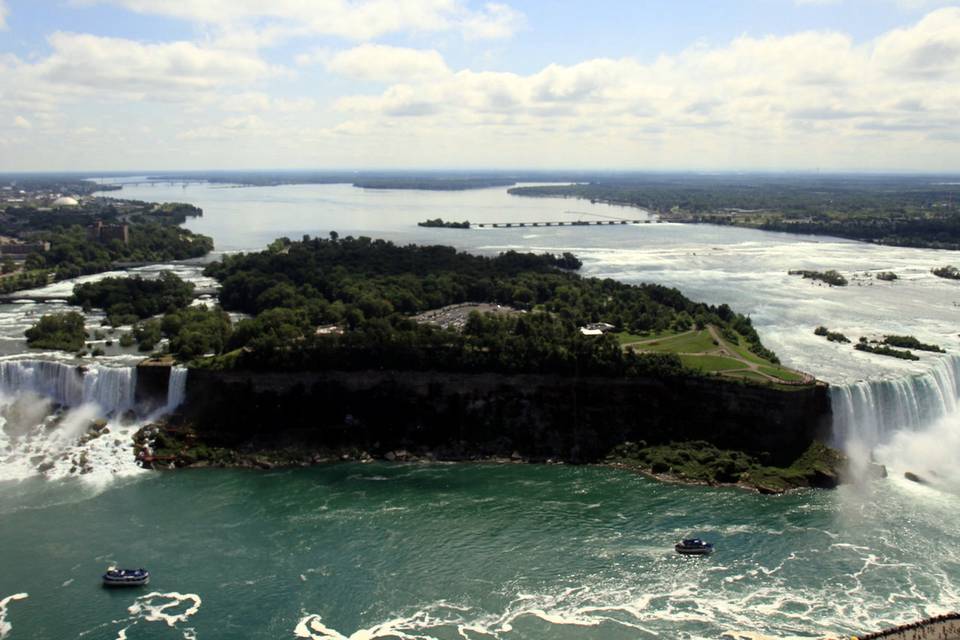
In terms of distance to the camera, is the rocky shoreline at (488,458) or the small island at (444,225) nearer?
the rocky shoreline at (488,458)

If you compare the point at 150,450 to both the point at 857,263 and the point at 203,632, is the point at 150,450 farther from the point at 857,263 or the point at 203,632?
the point at 857,263

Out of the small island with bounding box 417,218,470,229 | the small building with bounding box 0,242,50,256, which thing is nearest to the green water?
the small building with bounding box 0,242,50,256

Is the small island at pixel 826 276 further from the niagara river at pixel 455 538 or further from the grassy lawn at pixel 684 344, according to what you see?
the grassy lawn at pixel 684 344

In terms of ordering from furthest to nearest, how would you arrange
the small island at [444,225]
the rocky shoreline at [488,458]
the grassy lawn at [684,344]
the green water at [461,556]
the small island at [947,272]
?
the small island at [444,225] < the small island at [947,272] < the grassy lawn at [684,344] < the rocky shoreline at [488,458] < the green water at [461,556]

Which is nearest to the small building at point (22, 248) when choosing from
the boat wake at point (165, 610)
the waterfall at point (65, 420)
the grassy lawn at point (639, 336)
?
the waterfall at point (65, 420)

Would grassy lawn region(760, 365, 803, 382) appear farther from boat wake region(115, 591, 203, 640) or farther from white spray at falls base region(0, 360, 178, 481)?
white spray at falls base region(0, 360, 178, 481)

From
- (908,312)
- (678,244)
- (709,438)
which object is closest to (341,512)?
(709,438)
